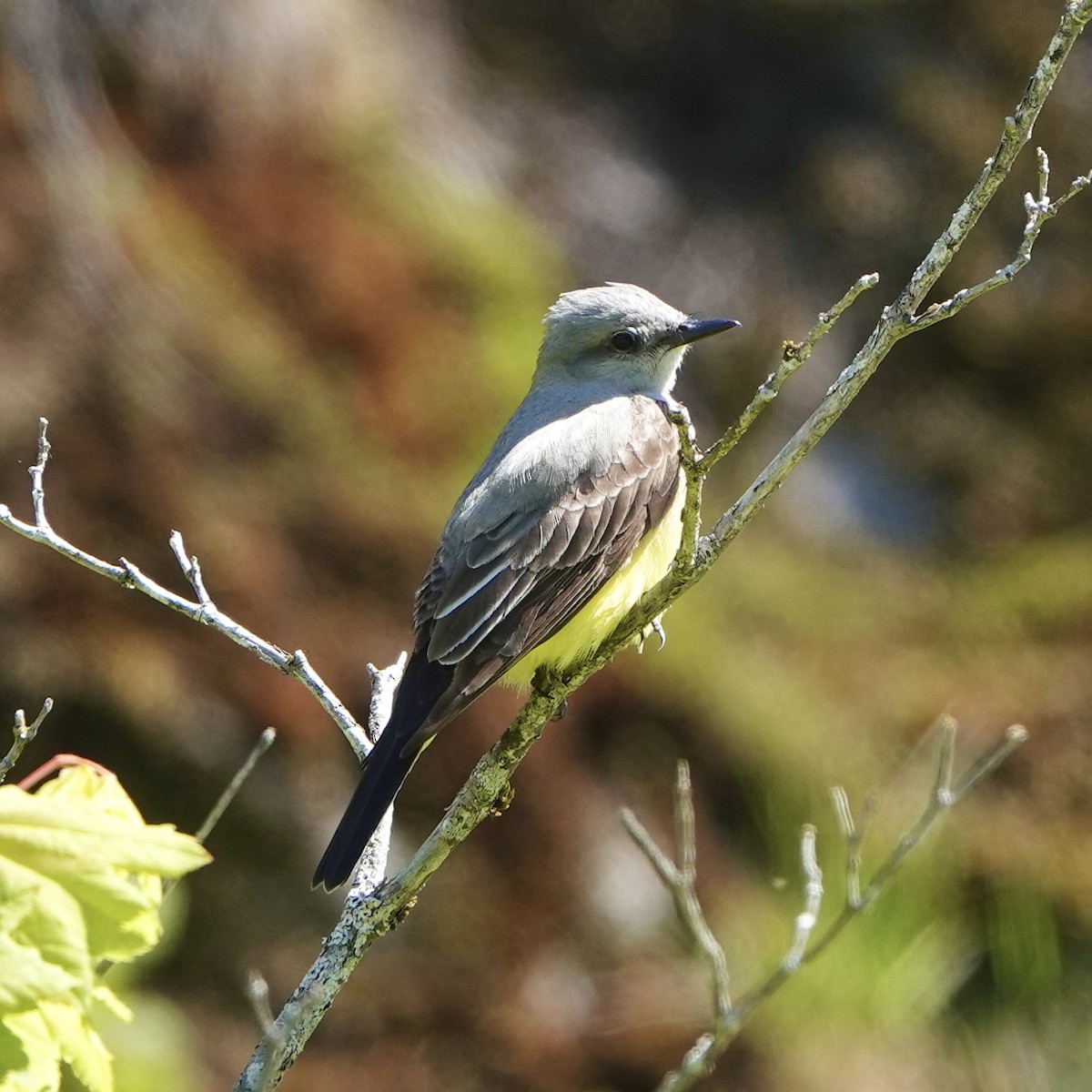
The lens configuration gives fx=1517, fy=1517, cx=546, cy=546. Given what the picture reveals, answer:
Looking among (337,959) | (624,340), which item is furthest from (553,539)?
(337,959)

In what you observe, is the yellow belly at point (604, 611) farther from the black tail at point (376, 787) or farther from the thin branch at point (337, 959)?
the thin branch at point (337, 959)

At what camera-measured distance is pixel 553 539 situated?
3.82m

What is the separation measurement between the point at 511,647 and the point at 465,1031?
3.51 meters

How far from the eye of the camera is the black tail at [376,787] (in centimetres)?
308

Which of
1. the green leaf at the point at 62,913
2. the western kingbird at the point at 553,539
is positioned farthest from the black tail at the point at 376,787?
the green leaf at the point at 62,913

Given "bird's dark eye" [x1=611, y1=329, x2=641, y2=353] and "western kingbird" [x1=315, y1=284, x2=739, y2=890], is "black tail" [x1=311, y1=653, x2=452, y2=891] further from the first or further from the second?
"bird's dark eye" [x1=611, y1=329, x2=641, y2=353]

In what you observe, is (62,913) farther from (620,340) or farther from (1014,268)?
(620,340)

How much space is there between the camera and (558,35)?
35.9 feet

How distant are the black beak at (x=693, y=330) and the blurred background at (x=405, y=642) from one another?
275 cm

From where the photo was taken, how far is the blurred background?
259 inches

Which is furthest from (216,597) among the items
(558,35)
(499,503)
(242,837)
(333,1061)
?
(558,35)

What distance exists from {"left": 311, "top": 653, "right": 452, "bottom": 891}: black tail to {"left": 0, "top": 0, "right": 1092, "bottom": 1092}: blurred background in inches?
116

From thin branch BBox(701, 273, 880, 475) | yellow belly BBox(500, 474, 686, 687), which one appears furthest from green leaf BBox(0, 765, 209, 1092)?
yellow belly BBox(500, 474, 686, 687)

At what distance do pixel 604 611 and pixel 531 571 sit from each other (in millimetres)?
209
